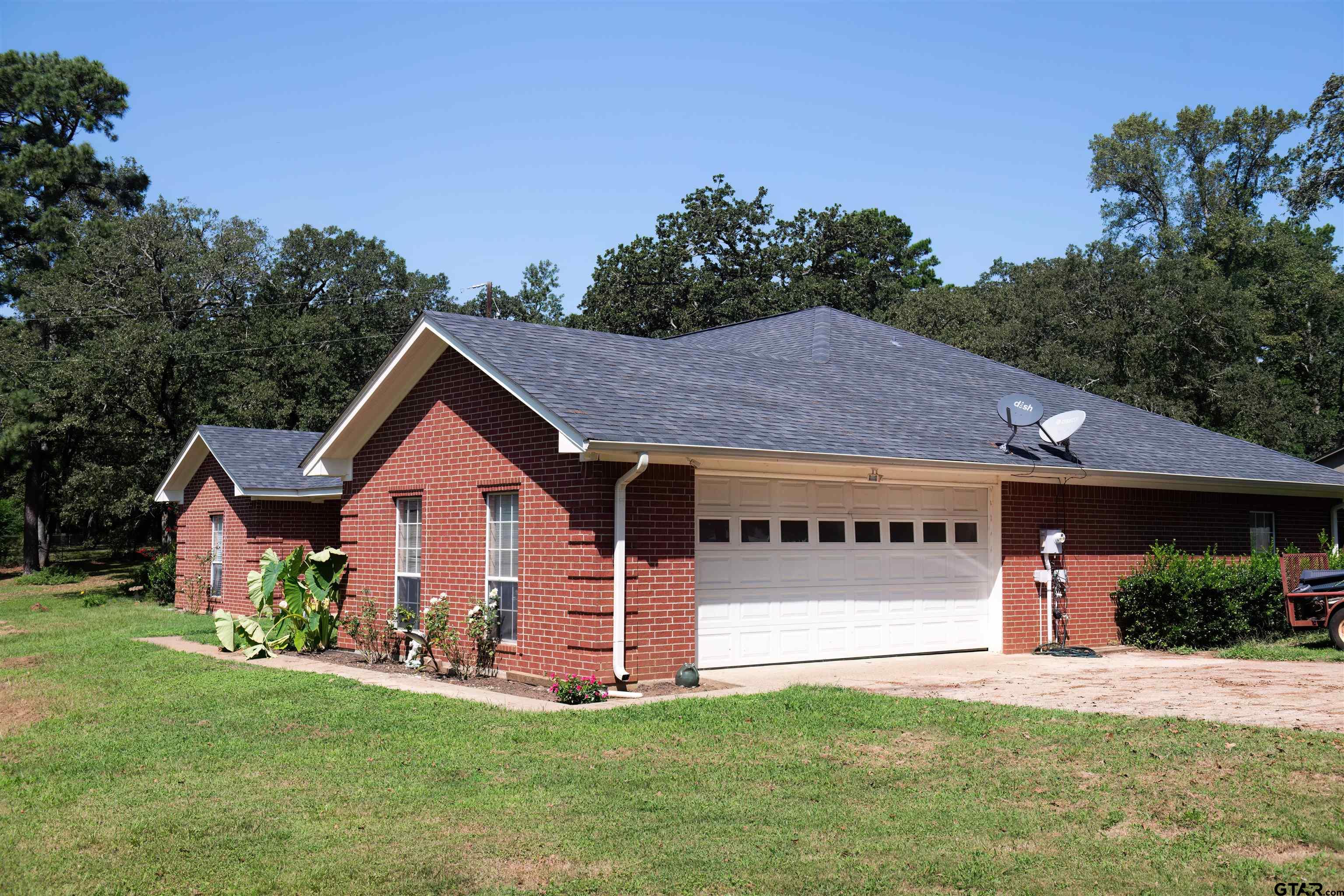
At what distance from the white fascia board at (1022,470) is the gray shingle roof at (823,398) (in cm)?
9

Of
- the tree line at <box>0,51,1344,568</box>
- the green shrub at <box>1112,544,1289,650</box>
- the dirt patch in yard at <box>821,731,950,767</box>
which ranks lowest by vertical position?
the dirt patch in yard at <box>821,731,950,767</box>

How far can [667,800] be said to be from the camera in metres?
7.49

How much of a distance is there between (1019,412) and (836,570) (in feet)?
14.5

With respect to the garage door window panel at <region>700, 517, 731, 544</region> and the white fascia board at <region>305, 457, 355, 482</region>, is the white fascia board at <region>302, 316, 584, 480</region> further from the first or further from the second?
the garage door window panel at <region>700, 517, 731, 544</region>

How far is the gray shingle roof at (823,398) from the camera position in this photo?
13141mm

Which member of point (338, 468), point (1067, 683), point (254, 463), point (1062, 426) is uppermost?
point (1062, 426)

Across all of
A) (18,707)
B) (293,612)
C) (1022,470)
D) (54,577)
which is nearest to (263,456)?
(293,612)

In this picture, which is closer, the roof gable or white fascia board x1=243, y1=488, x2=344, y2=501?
white fascia board x1=243, y1=488, x2=344, y2=501

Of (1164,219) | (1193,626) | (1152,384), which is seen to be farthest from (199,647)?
(1164,219)

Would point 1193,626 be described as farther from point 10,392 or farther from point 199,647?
point 10,392

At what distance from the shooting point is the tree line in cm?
3334

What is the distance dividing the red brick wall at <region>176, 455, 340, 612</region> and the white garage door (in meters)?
12.7

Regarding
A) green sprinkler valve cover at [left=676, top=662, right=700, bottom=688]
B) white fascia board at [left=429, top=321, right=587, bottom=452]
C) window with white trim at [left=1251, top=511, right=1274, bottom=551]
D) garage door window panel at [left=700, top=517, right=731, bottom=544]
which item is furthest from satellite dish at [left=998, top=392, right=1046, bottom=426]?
white fascia board at [left=429, top=321, right=587, bottom=452]

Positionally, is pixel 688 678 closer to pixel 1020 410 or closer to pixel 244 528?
pixel 1020 410
